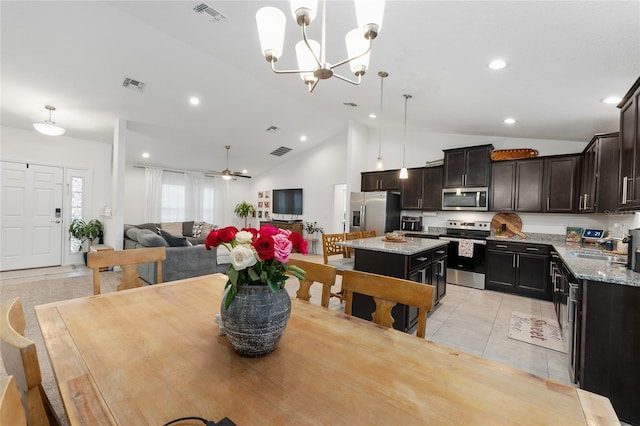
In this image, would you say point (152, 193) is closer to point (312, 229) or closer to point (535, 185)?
point (312, 229)

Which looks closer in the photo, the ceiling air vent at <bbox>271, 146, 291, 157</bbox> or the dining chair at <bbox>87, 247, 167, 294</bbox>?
the dining chair at <bbox>87, 247, 167, 294</bbox>

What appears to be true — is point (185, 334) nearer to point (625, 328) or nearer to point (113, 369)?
point (113, 369)

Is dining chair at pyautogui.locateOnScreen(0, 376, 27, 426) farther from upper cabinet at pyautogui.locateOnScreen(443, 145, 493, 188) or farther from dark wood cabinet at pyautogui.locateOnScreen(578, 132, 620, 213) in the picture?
upper cabinet at pyautogui.locateOnScreen(443, 145, 493, 188)

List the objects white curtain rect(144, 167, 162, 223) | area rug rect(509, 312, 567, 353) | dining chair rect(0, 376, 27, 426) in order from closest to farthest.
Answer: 1. dining chair rect(0, 376, 27, 426)
2. area rug rect(509, 312, 567, 353)
3. white curtain rect(144, 167, 162, 223)

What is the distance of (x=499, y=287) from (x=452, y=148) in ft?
8.70

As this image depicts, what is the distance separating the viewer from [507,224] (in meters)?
4.89

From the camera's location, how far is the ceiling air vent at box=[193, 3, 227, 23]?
2.69 meters

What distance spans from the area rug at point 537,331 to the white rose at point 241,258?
10.5 feet

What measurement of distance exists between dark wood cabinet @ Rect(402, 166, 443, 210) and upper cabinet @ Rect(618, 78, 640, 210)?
3039 millimetres

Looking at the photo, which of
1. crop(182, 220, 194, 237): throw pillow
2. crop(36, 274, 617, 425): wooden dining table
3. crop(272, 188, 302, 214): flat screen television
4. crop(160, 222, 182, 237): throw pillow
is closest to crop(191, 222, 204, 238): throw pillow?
crop(182, 220, 194, 237): throw pillow

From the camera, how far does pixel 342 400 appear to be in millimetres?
764

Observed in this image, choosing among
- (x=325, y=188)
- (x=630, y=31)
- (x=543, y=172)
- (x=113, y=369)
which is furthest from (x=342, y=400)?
(x=325, y=188)

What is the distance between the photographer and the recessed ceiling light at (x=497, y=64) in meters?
2.42

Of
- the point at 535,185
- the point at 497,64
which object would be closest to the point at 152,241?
the point at 497,64
